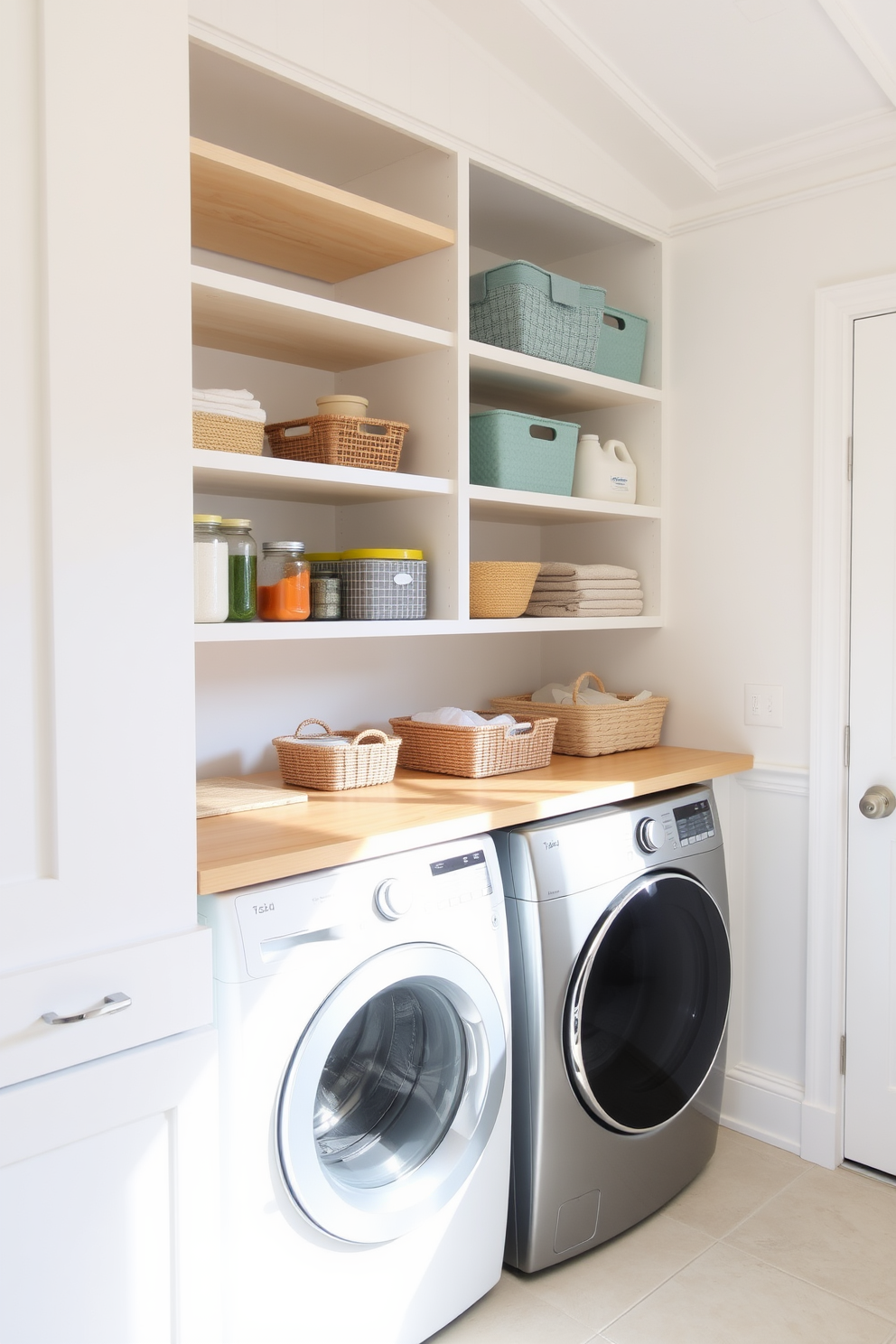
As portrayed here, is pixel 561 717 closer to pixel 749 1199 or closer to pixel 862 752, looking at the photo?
pixel 862 752

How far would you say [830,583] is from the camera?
2.43 meters

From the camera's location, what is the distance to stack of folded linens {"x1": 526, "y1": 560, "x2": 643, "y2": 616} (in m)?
2.60

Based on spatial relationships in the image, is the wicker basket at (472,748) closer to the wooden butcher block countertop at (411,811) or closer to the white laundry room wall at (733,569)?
the wooden butcher block countertop at (411,811)

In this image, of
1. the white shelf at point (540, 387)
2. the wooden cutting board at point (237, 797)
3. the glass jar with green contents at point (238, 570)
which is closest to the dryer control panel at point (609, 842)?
the wooden cutting board at point (237, 797)

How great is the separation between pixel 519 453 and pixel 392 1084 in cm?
138

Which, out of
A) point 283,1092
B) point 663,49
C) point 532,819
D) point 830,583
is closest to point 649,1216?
point 532,819

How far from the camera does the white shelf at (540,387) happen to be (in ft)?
7.68

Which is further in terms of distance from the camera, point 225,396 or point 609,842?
point 609,842

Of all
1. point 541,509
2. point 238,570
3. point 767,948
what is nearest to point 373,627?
point 238,570

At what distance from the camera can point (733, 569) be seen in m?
2.64

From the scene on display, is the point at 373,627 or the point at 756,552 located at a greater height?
the point at 756,552

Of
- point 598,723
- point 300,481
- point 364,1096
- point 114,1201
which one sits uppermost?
point 300,481

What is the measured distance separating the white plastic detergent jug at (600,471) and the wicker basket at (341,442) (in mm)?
635

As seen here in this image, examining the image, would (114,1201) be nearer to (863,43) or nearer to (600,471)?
(600,471)
